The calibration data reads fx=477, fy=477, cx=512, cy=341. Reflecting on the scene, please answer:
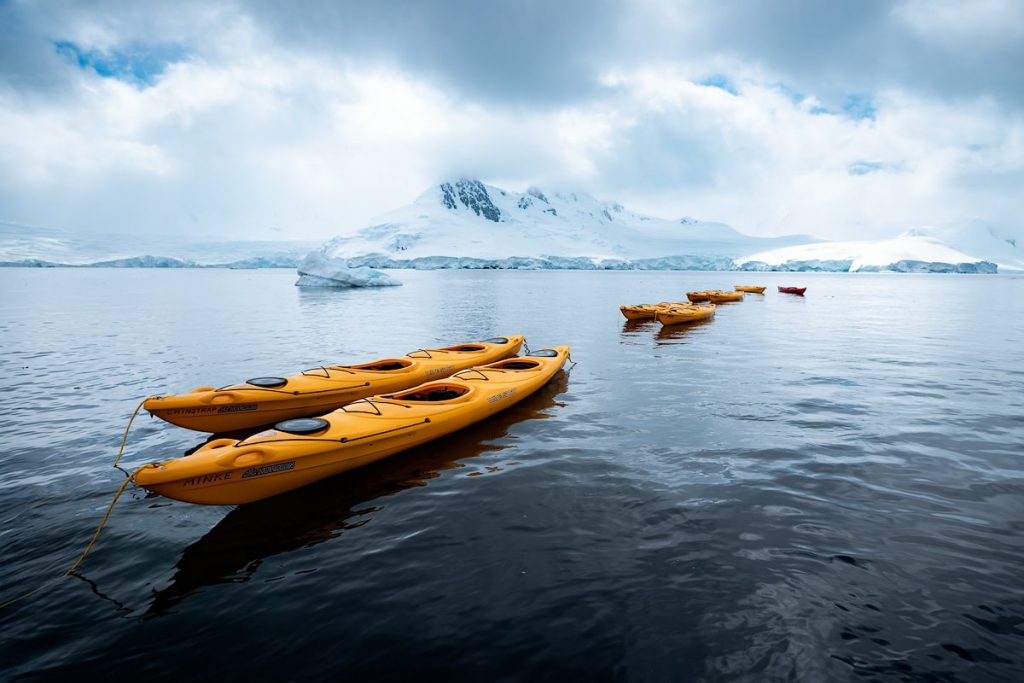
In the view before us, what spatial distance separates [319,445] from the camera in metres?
6.35

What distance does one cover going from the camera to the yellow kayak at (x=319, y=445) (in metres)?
5.43

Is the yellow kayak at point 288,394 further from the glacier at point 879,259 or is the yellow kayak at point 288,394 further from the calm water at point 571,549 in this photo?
the glacier at point 879,259

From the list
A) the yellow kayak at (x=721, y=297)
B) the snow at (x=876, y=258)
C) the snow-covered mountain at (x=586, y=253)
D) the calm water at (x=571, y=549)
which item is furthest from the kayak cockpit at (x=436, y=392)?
the snow at (x=876, y=258)

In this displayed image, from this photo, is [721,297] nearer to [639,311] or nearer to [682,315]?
[682,315]

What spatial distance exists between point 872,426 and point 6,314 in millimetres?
39461

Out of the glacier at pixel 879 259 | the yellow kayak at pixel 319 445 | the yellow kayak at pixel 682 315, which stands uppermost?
the glacier at pixel 879 259

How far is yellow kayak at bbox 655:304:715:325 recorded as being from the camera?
22.4 metres

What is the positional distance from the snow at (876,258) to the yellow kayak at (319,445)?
145 m

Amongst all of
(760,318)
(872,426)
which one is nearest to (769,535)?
(872,426)

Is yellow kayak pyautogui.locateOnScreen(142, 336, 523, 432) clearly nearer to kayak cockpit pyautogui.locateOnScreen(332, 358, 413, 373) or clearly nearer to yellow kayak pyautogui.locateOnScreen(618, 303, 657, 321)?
kayak cockpit pyautogui.locateOnScreen(332, 358, 413, 373)

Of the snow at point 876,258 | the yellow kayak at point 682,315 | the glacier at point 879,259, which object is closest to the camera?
the yellow kayak at point 682,315

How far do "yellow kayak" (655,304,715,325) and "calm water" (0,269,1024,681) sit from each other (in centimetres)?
1144

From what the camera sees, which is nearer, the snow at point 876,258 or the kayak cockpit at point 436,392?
the kayak cockpit at point 436,392

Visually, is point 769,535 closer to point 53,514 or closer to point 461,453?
point 461,453
